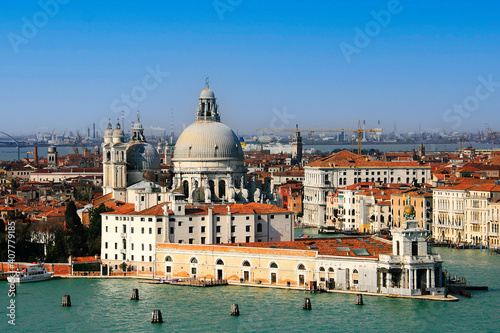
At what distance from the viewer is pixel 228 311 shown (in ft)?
65.7

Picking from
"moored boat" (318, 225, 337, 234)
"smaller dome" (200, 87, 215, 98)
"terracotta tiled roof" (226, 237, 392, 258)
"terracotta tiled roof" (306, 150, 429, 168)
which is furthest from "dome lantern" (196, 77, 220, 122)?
"terracotta tiled roof" (306, 150, 429, 168)

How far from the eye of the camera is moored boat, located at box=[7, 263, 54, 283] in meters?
23.8

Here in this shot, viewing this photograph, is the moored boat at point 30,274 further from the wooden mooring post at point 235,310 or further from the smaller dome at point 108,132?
the smaller dome at point 108,132

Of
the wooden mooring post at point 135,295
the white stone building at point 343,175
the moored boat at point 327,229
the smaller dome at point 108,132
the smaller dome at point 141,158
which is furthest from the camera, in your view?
the white stone building at point 343,175

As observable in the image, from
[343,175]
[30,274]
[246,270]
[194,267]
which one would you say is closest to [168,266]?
[194,267]

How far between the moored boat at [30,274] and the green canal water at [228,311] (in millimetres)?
450

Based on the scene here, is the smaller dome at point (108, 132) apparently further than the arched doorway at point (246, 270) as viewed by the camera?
Yes

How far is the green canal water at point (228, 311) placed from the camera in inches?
744

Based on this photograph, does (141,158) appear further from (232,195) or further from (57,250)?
(57,250)

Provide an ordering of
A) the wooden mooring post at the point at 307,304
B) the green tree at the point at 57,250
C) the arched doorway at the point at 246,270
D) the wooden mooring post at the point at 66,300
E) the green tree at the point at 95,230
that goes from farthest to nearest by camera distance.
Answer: the green tree at the point at 95,230 → the green tree at the point at 57,250 → the arched doorway at the point at 246,270 → the wooden mooring post at the point at 66,300 → the wooden mooring post at the point at 307,304

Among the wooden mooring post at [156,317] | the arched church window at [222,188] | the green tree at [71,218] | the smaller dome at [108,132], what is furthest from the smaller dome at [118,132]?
the wooden mooring post at [156,317]

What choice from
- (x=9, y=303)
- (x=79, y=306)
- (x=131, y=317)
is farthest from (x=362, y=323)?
(x=9, y=303)

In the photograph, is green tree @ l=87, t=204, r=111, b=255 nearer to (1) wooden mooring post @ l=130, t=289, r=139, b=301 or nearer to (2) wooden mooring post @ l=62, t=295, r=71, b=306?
(1) wooden mooring post @ l=130, t=289, r=139, b=301

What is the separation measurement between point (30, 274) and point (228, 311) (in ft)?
20.3
